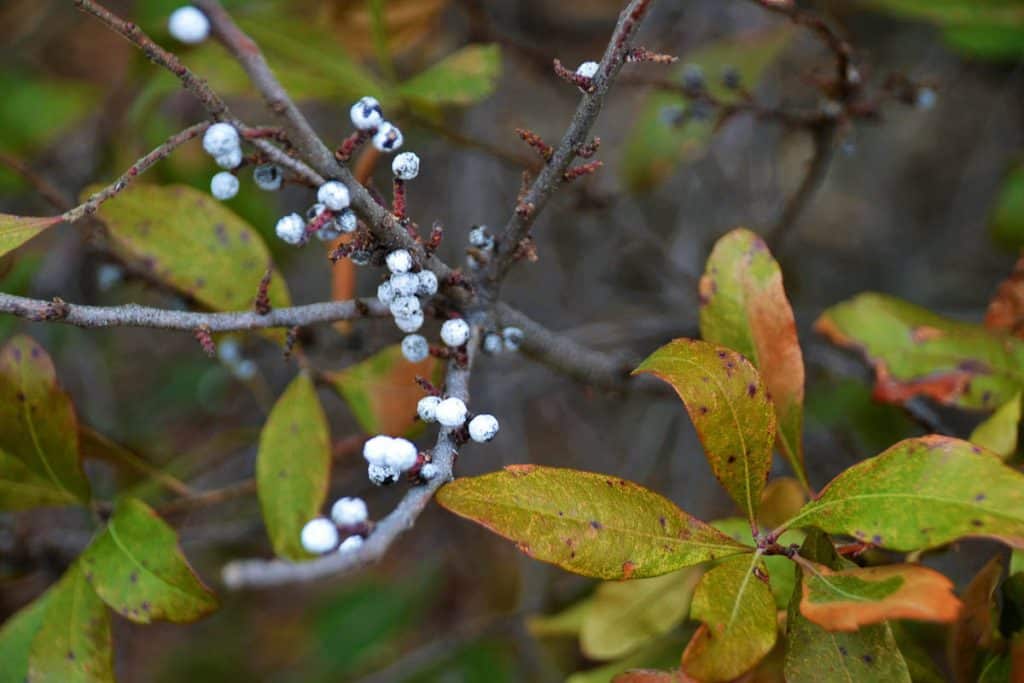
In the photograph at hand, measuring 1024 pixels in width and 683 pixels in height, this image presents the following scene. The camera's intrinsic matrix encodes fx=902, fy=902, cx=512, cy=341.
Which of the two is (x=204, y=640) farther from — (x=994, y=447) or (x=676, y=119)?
(x=994, y=447)

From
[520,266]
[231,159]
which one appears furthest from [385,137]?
[520,266]

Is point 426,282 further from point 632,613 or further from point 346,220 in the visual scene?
point 632,613

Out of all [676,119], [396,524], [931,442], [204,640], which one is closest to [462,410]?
[396,524]

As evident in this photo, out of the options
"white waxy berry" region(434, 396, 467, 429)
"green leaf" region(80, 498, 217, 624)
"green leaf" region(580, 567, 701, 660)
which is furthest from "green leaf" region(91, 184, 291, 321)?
"green leaf" region(580, 567, 701, 660)

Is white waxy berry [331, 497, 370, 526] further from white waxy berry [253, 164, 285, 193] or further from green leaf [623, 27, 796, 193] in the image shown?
green leaf [623, 27, 796, 193]

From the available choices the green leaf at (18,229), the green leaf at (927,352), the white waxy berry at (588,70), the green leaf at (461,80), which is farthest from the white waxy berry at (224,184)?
the green leaf at (927,352)

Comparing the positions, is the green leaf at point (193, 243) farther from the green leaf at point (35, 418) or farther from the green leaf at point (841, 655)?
the green leaf at point (841, 655)

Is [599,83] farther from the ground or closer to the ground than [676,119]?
farther from the ground
